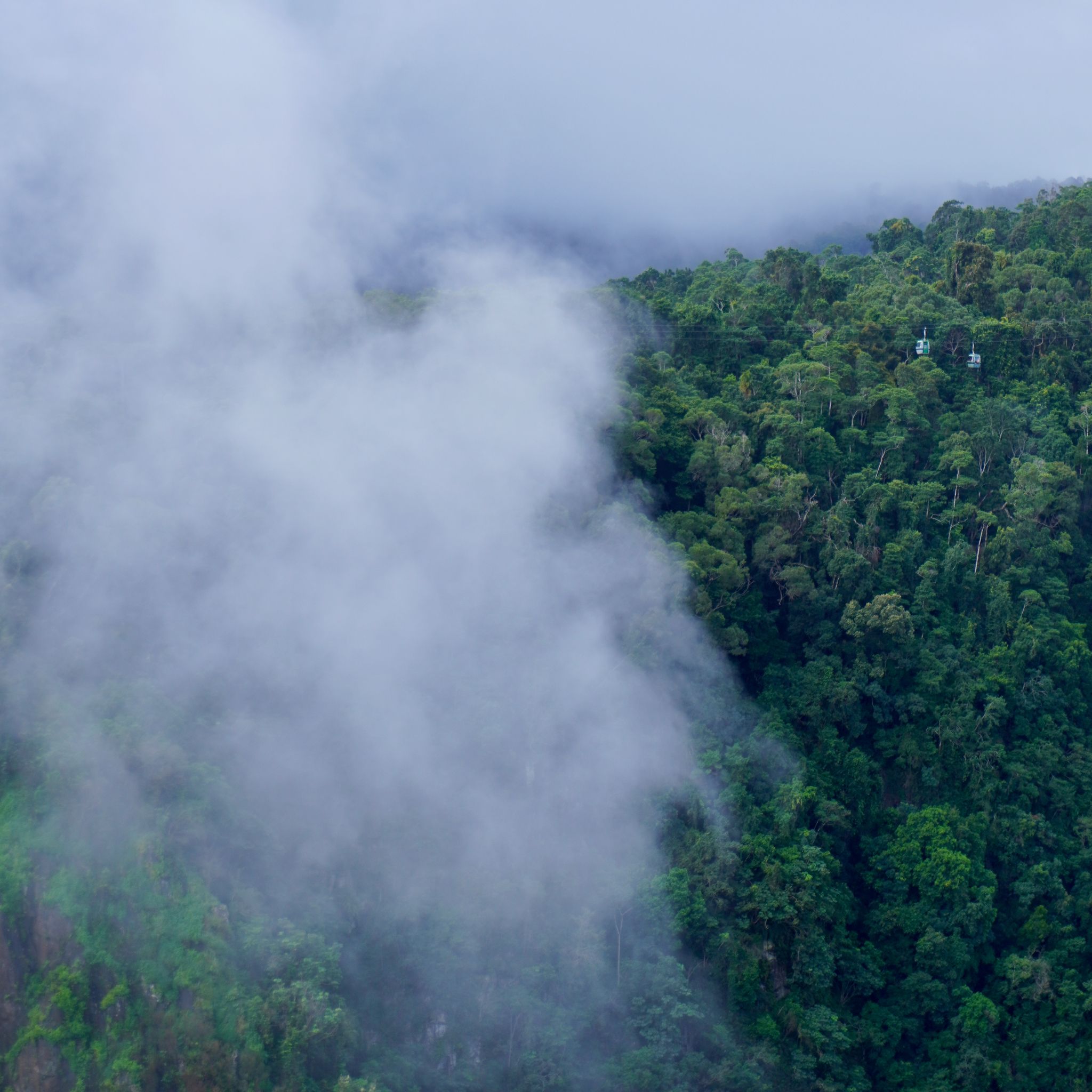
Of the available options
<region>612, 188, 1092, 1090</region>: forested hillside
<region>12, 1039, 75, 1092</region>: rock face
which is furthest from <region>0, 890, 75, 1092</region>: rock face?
<region>612, 188, 1092, 1090</region>: forested hillside

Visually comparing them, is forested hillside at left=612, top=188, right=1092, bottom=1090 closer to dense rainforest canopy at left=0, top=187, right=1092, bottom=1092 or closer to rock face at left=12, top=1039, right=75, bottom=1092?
dense rainforest canopy at left=0, top=187, right=1092, bottom=1092

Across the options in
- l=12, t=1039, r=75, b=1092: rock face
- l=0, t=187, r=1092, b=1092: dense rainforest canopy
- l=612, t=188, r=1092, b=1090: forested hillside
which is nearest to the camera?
l=12, t=1039, r=75, b=1092: rock face

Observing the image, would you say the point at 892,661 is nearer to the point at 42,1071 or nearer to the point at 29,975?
the point at 29,975

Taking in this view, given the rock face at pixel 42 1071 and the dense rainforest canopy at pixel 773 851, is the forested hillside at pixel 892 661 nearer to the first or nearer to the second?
the dense rainforest canopy at pixel 773 851

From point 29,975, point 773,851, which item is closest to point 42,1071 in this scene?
point 29,975

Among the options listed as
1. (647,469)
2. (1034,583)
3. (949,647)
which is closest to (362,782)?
(647,469)
